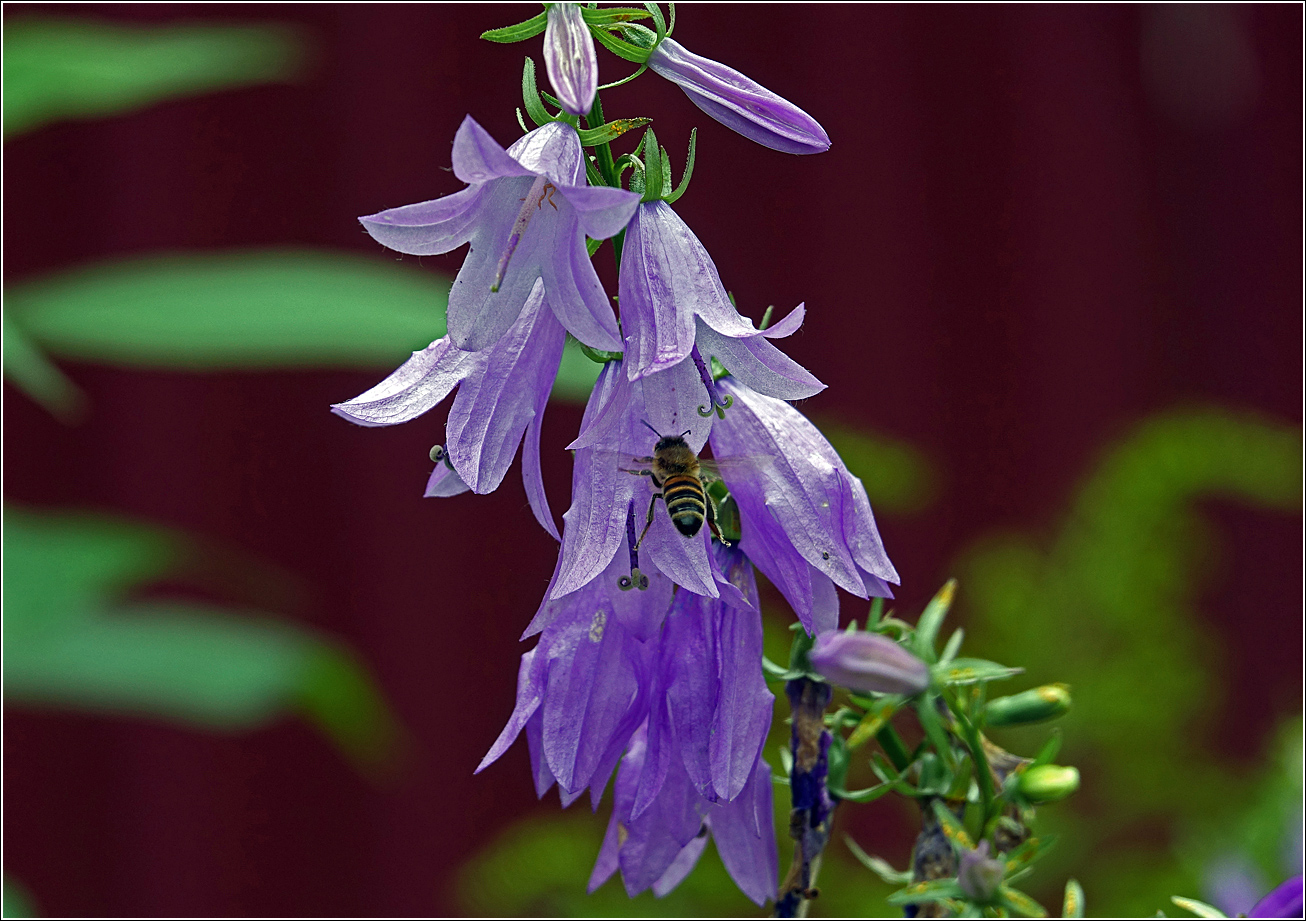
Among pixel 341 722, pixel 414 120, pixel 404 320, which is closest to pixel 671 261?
pixel 404 320

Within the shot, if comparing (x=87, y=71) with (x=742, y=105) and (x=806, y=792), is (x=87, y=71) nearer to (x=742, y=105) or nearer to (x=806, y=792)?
(x=742, y=105)

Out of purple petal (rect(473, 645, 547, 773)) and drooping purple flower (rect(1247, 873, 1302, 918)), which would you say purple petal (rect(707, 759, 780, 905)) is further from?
drooping purple flower (rect(1247, 873, 1302, 918))

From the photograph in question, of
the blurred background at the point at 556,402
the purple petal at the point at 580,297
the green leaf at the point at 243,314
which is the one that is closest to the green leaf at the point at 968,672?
A: the purple petal at the point at 580,297

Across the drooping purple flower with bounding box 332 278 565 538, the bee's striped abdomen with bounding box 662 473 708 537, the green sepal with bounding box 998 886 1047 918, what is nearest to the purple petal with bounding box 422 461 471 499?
the drooping purple flower with bounding box 332 278 565 538

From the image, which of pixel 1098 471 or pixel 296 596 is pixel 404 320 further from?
Answer: pixel 1098 471

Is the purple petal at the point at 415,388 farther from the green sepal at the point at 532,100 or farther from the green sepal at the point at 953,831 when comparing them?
the green sepal at the point at 953,831
